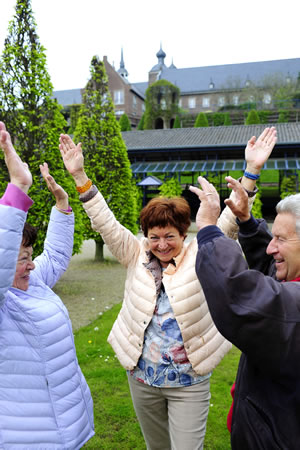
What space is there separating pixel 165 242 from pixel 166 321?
51 centimetres

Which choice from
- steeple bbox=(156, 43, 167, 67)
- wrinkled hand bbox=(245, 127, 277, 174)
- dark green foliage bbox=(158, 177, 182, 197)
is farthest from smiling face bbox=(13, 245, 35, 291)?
steeple bbox=(156, 43, 167, 67)

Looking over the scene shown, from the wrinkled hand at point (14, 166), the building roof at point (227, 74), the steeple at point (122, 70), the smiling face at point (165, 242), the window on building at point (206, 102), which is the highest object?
the steeple at point (122, 70)

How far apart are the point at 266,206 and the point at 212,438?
811 inches

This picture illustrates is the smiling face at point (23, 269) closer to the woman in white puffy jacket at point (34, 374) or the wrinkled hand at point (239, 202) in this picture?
the woman in white puffy jacket at point (34, 374)

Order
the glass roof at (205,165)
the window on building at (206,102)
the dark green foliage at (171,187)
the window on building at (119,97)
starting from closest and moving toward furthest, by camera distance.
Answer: the glass roof at (205,165)
the dark green foliage at (171,187)
the window on building at (119,97)
the window on building at (206,102)

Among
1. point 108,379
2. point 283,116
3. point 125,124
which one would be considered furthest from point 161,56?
point 108,379

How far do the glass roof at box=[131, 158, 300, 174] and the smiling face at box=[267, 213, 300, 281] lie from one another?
16.7 metres

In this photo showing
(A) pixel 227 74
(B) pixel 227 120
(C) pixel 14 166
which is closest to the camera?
(C) pixel 14 166

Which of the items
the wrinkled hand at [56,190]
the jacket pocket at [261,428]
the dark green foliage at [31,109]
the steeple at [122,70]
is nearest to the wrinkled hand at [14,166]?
the wrinkled hand at [56,190]

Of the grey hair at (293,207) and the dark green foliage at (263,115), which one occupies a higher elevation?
the dark green foliage at (263,115)

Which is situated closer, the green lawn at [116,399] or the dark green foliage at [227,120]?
the green lawn at [116,399]

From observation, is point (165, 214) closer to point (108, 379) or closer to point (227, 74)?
point (108, 379)

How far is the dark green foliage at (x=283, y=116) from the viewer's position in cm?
4011

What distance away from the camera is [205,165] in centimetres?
1898
